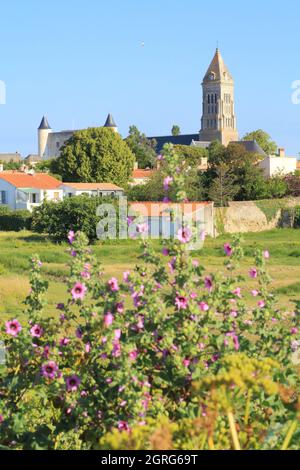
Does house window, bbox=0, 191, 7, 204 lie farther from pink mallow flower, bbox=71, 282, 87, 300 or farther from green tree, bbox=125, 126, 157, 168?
pink mallow flower, bbox=71, 282, 87, 300

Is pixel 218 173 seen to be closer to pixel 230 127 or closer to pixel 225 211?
pixel 225 211

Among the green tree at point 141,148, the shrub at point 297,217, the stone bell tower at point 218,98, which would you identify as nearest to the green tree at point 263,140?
the green tree at point 141,148

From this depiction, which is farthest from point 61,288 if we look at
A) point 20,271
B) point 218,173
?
point 218,173

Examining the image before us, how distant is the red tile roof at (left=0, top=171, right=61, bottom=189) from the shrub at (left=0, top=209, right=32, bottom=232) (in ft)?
23.6

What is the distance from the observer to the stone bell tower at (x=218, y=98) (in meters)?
169

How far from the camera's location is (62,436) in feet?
17.9

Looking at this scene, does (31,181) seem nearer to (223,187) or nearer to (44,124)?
(223,187)

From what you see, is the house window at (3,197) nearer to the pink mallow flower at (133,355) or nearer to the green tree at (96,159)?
the green tree at (96,159)

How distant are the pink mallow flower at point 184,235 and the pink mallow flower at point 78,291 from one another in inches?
28.5

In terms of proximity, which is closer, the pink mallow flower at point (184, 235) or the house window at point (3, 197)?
the pink mallow flower at point (184, 235)

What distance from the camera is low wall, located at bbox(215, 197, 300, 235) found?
46.9 m

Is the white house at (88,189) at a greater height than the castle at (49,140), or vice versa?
the castle at (49,140)

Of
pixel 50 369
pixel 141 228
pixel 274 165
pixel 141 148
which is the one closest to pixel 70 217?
pixel 274 165

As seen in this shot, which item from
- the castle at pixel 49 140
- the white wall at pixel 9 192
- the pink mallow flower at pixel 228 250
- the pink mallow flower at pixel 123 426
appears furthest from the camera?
the castle at pixel 49 140
